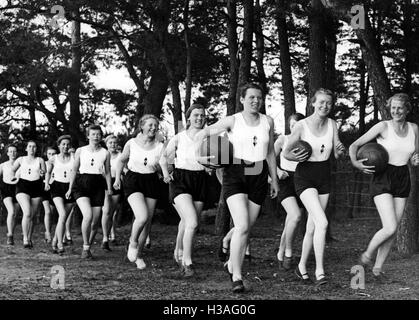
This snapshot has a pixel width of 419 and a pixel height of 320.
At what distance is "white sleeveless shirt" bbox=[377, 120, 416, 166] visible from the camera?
24.7ft

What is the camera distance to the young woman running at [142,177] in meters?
9.48

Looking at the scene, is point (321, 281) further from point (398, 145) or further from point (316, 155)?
point (398, 145)

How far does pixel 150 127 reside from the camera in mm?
9484

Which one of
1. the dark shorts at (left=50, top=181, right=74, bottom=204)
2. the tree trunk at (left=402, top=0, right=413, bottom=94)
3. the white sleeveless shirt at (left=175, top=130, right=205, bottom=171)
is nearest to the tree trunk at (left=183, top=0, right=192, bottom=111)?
the dark shorts at (left=50, top=181, right=74, bottom=204)

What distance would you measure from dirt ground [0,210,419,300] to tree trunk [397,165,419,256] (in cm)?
20

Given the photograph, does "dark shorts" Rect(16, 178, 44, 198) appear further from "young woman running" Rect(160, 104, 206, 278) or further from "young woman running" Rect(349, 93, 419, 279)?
"young woman running" Rect(349, 93, 419, 279)

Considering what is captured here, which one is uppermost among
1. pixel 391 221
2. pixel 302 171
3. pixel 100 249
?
pixel 302 171

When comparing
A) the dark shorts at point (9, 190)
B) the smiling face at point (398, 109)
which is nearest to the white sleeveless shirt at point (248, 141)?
the smiling face at point (398, 109)

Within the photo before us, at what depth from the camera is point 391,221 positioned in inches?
293

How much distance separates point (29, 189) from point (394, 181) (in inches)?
311

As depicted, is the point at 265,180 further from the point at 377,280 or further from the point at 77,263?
the point at 77,263

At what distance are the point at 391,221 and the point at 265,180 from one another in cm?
147

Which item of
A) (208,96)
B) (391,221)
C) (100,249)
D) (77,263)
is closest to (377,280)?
(391,221)

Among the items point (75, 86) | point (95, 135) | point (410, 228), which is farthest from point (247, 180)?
point (75, 86)
